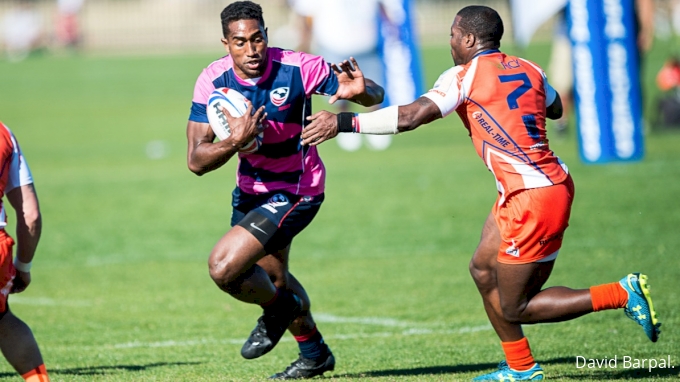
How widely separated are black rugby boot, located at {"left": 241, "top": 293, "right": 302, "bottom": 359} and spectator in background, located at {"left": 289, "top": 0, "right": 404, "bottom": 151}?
12.8 metres

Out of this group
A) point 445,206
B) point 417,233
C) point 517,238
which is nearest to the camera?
point 517,238

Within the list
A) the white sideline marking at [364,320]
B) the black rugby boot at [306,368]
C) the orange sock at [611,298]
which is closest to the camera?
the orange sock at [611,298]

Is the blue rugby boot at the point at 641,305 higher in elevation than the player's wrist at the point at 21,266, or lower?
lower

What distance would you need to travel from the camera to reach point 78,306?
959 cm

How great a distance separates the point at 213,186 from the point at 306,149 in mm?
10636

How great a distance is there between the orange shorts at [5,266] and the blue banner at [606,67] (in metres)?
11.7

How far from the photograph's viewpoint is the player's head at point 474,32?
A: 5.85 m

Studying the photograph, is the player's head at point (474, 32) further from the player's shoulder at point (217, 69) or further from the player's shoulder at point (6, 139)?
the player's shoulder at point (6, 139)

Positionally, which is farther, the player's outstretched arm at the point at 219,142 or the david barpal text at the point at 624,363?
the david barpal text at the point at 624,363

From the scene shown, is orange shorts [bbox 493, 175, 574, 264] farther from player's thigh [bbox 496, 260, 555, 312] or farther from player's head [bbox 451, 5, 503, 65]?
player's head [bbox 451, 5, 503, 65]

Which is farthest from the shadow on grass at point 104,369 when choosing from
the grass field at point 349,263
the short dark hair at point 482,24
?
the short dark hair at point 482,24

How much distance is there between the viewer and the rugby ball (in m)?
5.91

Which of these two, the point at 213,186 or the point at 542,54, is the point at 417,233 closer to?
the point at 213,186

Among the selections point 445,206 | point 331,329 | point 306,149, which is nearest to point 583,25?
point 445,206
